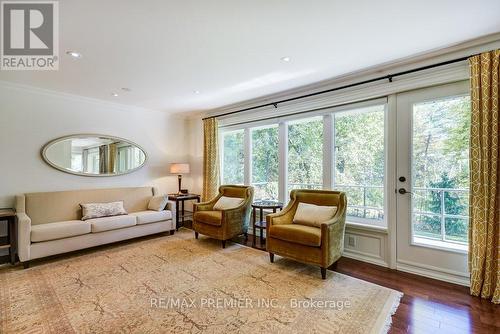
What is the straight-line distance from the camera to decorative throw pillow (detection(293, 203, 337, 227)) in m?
2.94

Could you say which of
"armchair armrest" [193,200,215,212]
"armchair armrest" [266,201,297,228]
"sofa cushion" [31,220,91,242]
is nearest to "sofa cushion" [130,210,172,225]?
"armchair armrest" [193,200,215,212]

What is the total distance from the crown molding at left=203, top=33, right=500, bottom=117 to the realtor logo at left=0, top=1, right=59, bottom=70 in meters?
2.84

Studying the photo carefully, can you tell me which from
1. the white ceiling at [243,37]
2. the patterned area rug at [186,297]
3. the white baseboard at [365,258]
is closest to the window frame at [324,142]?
the white baseboard at [365,258]

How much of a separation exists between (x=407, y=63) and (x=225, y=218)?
302 centimetres

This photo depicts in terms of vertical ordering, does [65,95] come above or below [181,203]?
above

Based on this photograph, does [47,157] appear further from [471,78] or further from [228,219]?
[471,78]

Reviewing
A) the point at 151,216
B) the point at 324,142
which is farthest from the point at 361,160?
the point at 151,216

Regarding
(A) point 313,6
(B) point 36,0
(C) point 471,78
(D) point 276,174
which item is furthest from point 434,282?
(B) point 36,0

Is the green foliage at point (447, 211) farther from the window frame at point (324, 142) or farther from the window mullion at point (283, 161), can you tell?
the window mullion at point (283, 161)

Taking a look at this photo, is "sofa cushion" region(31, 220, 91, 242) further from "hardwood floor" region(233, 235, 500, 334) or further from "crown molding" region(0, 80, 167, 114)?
"hardwood floor" region(233, 235, 500, 334)

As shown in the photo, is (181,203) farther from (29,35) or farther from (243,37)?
(243,37)

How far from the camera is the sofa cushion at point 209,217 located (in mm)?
3652

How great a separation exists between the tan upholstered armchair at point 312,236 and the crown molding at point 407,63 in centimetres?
151

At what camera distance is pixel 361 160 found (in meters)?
3.34
